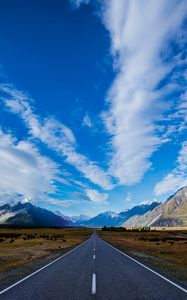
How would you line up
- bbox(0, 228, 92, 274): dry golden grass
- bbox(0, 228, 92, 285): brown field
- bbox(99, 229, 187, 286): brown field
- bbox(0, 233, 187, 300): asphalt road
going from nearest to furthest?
bbox(0, 233, 187, 300): asphalt road
bbox(99, 229, 187, 286): brown field
bbox(0, 228, 92, 285): brown field
bbox(0, 228, 92, 274): dry golden grass

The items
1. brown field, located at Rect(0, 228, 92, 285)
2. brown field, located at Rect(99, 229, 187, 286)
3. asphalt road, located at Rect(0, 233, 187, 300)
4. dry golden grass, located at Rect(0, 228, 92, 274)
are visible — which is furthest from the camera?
dry golden grass, located at Rect(0, 228, 92, 274)

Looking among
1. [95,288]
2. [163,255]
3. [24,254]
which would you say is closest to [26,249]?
[24,254]

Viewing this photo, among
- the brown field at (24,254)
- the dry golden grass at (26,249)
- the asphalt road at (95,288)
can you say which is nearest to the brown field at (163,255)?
the asphalt road at (95,288)

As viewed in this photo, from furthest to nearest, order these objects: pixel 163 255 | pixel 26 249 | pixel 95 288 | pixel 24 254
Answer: pixel 26 249 → pixel 24 254 → pixel 163 255 → pixel 95 288

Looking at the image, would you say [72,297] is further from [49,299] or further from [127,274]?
[127,274]

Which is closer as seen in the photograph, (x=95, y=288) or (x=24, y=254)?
(x=95, y=288)

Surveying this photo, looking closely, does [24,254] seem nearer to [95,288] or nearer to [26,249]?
[26,249]

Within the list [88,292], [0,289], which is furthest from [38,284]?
[88,292]

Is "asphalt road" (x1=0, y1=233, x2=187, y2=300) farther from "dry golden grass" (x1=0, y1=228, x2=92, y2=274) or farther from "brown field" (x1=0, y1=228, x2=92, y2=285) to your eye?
"dry golden grass" (x1=0, y1=228, x2=92, y2=274)

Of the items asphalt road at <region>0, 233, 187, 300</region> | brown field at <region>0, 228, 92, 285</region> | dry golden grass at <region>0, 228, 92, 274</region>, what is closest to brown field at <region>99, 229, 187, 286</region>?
asphalt road at <region>0, 233, 187, 300</region>

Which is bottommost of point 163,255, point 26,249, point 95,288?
point 95,288

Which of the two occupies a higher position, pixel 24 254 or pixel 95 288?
pixel 24 254

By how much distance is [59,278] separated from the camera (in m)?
14.6

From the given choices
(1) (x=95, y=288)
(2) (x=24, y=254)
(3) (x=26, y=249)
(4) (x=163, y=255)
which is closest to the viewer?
(1) (x=95, y=288)
